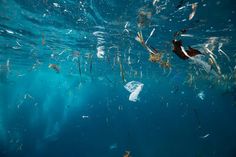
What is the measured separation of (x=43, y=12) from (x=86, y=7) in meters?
3.43

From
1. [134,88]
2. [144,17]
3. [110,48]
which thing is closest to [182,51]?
[134,88]

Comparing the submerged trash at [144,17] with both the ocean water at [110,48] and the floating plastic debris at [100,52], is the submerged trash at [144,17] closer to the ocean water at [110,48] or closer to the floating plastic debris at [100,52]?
the ocean water at [110,48]

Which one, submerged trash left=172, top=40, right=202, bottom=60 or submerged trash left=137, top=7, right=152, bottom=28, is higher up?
submerged trash left=137, top=7, right=152, bottom=28

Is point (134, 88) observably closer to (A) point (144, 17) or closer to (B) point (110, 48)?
(A) point (144, 17)

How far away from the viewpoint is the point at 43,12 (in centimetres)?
1605

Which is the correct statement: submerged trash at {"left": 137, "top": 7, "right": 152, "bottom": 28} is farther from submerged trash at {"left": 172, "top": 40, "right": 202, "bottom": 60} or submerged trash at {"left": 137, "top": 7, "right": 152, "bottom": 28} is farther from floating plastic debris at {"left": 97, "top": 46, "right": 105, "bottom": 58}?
submerged trash at {"left": 172, "top": 40, "right": 202, "bottom": 60}

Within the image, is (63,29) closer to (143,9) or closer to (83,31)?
(83,31)

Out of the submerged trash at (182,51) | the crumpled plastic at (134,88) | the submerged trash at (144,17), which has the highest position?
the submerged trash at (144,17)

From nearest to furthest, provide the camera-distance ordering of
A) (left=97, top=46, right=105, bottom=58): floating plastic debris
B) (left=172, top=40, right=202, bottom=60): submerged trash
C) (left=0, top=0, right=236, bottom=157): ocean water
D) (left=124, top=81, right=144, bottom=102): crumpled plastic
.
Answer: (left=172, top=40, right=202, bottom=60): submerged trash, (left=124, top=81, right=144, bottom=102): crumpled plastic, (left=0, top=0, right=236, bottom=157): ocean water, (left=97, top=46, right=105, bottom=58): floating plastic debris

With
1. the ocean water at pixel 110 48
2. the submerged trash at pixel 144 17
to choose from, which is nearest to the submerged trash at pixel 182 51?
the ocean water at pixel 110 48

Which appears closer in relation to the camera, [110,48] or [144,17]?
[144,17]

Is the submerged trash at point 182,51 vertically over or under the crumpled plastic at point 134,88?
over

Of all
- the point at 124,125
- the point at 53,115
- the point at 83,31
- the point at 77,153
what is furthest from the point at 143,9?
the point at 53,115

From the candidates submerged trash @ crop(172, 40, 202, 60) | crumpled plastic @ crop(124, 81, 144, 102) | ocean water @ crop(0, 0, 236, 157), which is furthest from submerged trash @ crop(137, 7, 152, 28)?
submerged trash @ crop(172, 40, 202, 60)
